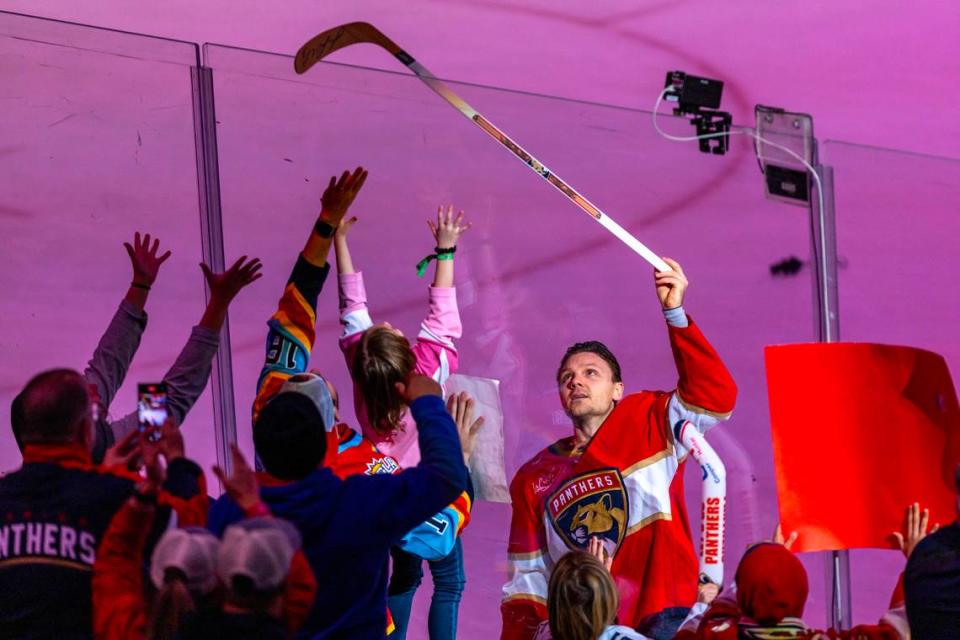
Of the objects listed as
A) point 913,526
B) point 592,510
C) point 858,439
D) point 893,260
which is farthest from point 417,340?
point 893,260

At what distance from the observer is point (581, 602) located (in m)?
2.60

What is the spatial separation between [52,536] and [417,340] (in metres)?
1.24

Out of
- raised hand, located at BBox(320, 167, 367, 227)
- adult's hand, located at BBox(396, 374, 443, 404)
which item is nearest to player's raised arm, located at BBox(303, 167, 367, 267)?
raised hand, located at BBox(320, 167, 367, 227)

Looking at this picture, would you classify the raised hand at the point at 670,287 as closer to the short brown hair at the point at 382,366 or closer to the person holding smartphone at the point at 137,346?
the short brown hair at the point at 382,366

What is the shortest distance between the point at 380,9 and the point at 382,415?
2566mm

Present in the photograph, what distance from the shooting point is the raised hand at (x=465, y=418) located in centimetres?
326

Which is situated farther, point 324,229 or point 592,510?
point 592,510

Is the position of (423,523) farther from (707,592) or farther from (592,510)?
(707,592)

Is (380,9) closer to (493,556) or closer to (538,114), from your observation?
(538,114)

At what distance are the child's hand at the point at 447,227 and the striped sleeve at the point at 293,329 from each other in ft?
1.62

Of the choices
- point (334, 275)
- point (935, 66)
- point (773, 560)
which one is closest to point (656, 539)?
point (773, 560)

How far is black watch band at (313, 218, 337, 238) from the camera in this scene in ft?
9.56

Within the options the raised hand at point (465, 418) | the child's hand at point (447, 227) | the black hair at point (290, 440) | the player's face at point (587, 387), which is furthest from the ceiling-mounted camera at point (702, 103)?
the black hair at point (290, 440)

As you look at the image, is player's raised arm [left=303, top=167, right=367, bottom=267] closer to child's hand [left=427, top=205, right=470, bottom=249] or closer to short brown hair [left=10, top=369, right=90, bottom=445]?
child's hand [left=427, top=205, right=470, bottom=249]
